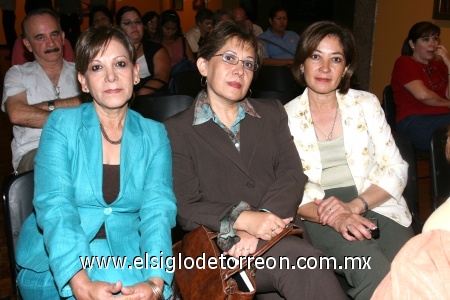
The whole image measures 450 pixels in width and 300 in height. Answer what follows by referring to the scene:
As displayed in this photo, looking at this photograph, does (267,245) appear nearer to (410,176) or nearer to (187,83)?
(410,176)

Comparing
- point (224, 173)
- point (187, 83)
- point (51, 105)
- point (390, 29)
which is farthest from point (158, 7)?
point (224, 173)

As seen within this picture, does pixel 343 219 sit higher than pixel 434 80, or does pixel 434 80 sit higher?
pixel 434 80

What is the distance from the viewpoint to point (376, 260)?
2100mm

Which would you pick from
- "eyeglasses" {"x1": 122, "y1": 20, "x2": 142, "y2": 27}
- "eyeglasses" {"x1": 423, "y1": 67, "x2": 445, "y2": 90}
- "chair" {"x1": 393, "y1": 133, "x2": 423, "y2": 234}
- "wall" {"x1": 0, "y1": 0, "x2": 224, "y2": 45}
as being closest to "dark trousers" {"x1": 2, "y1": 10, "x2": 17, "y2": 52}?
"wall" {"x1": 0, "y1": 0, "x2": 224, "y2": 45}

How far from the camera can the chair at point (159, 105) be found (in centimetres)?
324

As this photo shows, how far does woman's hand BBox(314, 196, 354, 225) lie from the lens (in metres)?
2.30

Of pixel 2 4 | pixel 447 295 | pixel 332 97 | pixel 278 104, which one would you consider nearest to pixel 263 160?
pixel 278 104

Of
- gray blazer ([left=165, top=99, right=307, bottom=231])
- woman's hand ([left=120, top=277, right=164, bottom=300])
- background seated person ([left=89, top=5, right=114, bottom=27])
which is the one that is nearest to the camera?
woman's hand ([left=120, top=277, right=164, bottom=300])

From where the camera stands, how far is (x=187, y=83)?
13.6 ft

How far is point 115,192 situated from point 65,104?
1.21 metres

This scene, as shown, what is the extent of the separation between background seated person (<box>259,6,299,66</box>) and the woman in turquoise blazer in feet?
14.2

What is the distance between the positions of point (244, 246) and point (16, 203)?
3.00 ft

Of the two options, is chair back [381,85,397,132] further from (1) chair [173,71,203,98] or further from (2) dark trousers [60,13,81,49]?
(2) dark trousers [60,13,81,49]

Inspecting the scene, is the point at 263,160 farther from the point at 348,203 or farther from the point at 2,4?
the point at 2,4
